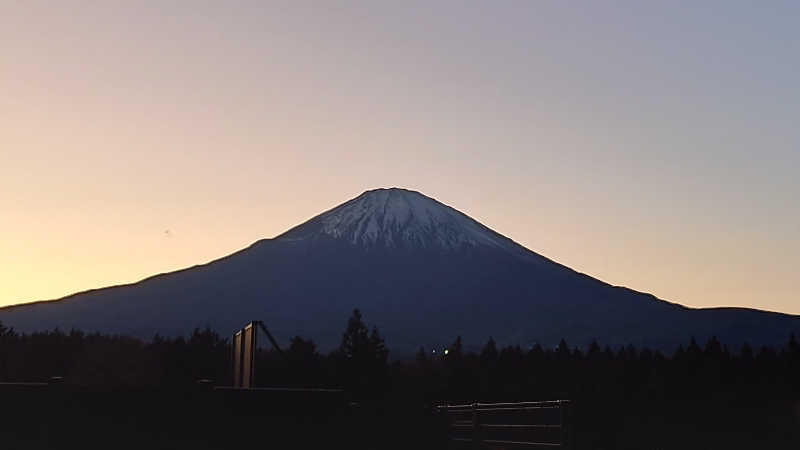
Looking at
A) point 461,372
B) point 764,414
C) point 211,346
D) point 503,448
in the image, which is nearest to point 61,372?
point 211,346

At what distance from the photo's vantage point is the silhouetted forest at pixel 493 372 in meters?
84.3

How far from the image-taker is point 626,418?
211ft

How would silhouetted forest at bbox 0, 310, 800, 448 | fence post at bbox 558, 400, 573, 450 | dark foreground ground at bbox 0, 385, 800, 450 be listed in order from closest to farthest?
dark foreground ground at bbox 0, 385, 800, 450, fence post at bbox 558, 400, 573, 450, silhouetted forest at bbox 0, 310, 800, 448

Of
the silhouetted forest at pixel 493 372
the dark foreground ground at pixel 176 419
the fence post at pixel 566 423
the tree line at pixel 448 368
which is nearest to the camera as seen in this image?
the dark foreground ground at pixel 176 419

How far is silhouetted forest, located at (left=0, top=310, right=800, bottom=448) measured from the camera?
84.3 meters

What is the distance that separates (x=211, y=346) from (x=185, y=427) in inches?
3653

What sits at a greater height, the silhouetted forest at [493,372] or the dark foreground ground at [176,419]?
the silhouetted forest at [493,372]

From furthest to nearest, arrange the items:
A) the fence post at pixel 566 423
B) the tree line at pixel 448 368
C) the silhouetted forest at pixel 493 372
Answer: the tree line at pixel 448 368 < the silhouetted forest at pixel 493 372 < the fence post at pixel 566 423

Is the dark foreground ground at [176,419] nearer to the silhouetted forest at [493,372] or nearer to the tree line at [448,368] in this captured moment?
the silhouetted forest at [493,372]

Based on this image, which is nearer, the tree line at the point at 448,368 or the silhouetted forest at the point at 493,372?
the silhouetted forest at the point at 493,372

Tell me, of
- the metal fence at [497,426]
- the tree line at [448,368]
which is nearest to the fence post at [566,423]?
the metal fence at [497,426]

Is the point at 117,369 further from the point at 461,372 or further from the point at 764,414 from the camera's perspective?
the point at 764,414

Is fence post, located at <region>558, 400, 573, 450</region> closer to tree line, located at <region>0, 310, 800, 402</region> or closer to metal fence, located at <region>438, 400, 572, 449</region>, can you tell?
metal fence, located at <region>438, 400, 572, 449</region>

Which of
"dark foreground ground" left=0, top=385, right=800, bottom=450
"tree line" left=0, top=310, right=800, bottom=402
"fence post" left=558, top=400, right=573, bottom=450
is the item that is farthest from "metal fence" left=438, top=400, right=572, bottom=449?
"tree line" left=0, top=310, right=800, bottom=402
